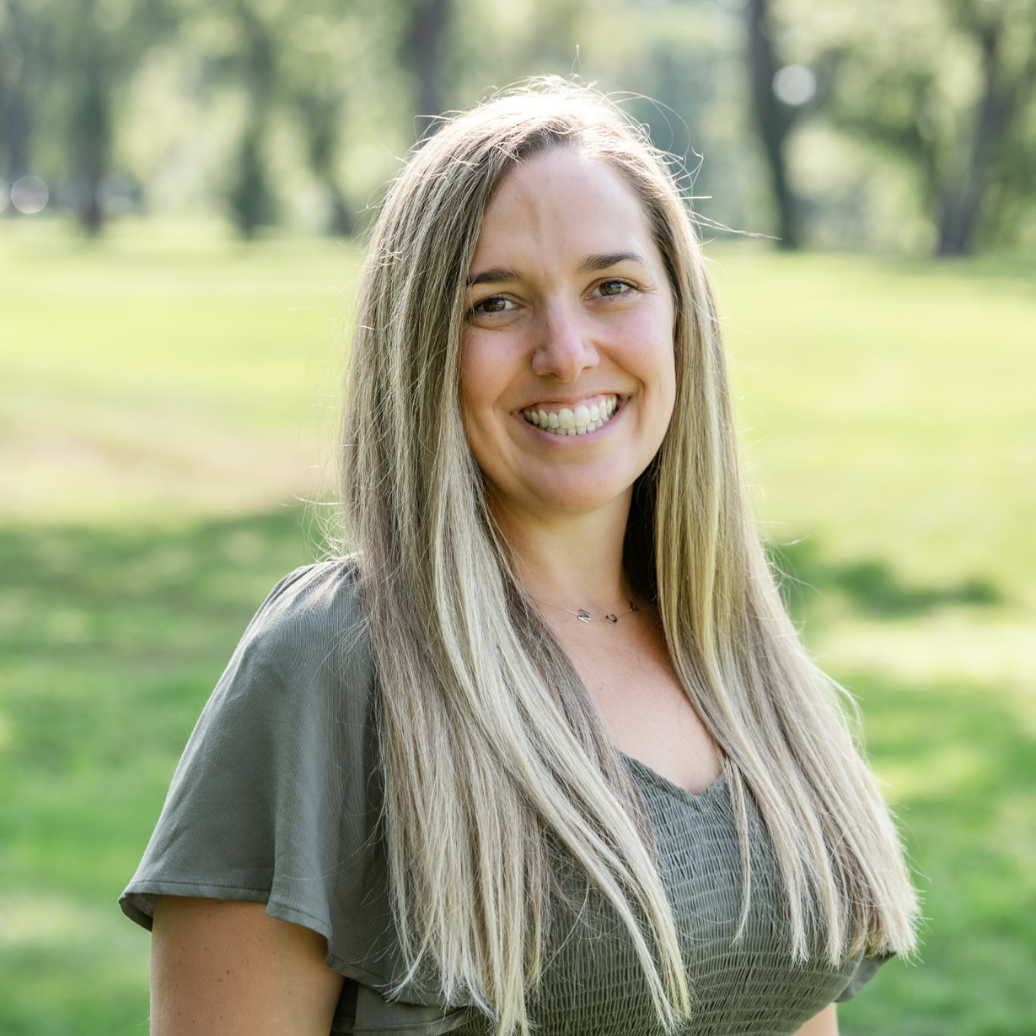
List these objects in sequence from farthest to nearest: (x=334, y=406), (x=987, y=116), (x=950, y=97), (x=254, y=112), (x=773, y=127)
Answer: (x=950, y=97) → (x=254, y=112) → (x=987, y=116) → (x=773, y=127) → (x=334, y=406)

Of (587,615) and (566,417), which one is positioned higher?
(566,417)

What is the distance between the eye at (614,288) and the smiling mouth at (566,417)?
18cm

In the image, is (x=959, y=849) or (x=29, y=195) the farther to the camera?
(x=29, y=195)

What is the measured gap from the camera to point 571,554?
2.60 m

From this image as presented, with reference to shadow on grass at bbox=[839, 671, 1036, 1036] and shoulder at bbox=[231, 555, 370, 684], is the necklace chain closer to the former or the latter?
shoulder at bbox=[231, 555, 370, 684]

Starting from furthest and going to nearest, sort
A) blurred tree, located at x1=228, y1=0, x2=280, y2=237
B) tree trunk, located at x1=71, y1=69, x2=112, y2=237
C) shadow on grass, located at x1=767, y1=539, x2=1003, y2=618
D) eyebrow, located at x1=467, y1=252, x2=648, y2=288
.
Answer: tree trunk, located at x1=71, y1=69, x2=112, y2=237
blurred tree, located at x1=228, y1=0, x2=280, y2=237
shadow on grass, located at x1=767, y1=539, x2=1003, y2=618
eyebrow, located at x1=467, y1=252, x2=648, y2=288

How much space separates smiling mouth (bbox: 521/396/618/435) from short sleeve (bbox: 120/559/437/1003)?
0.49 metres

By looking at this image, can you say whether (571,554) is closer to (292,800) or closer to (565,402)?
(565,402)

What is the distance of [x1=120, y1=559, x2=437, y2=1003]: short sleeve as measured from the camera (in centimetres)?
200

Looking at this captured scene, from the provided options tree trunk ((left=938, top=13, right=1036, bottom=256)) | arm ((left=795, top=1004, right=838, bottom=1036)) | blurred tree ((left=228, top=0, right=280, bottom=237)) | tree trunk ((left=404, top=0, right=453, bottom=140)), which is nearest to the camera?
arm ((left=795, top=1004, right=838, bottom=1036))

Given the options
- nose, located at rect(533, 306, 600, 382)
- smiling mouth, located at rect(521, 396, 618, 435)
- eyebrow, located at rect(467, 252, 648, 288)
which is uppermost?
eyebrow, located at rect(467, 252, 648, 288)

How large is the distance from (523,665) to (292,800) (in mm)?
463

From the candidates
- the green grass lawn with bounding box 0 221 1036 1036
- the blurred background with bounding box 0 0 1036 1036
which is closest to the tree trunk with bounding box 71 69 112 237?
the blurred background with bounding box 0 0 1036 1036

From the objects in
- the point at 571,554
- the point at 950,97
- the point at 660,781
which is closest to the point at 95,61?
the point at 950,97
